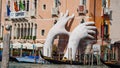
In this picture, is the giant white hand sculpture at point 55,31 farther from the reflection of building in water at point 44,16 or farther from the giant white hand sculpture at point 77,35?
the giant white hand sculpture at point 77,35

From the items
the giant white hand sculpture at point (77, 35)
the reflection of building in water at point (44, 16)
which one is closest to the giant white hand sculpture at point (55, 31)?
the reflection of building in water at point (44, 16)

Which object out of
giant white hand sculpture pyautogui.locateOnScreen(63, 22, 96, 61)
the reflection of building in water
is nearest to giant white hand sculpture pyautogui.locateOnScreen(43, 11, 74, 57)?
the reflection of building in water

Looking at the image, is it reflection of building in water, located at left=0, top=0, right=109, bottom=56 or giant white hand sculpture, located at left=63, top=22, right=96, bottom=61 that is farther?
reflection of building in water, located at left=0, top=0, right=109, bottom=56

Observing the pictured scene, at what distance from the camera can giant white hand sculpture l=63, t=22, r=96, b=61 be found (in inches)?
846

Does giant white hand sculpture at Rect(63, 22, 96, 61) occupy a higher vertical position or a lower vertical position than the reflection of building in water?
lower

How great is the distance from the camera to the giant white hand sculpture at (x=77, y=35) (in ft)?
70.5

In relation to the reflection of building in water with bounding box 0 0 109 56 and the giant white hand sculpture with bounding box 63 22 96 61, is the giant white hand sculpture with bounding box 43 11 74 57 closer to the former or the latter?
the reflection of building in water with bounding box 0 0 109 56

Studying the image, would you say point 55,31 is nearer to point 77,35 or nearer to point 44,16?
point 77,35

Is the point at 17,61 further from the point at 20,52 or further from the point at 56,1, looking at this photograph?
the point at 56,1

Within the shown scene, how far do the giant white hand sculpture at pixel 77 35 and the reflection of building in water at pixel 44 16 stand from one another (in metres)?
0.57

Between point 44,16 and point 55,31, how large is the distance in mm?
1793

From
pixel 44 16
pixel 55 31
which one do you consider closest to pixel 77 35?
pixel 55 31

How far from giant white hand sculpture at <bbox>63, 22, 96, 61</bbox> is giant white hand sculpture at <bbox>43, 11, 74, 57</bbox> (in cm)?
61

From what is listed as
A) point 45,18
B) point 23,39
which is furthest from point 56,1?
point 23,39
